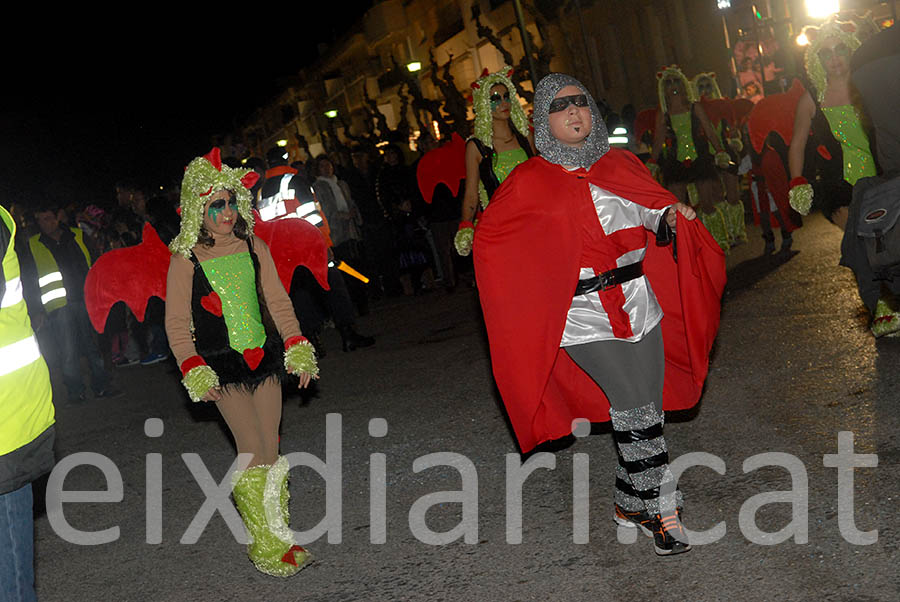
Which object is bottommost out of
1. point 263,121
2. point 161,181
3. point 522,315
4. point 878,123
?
point 522,315

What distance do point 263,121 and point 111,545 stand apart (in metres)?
109

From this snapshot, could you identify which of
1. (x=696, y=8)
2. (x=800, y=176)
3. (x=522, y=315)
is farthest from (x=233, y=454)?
(x=696, y=8)

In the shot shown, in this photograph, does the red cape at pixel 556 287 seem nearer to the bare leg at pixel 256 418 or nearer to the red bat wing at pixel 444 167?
the bare leg at pixel 256 418

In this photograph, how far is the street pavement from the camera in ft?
14.3

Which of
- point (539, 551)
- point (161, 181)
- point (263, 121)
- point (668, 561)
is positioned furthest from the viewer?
point (263, 121)

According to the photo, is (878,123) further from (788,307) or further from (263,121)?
(263,121)

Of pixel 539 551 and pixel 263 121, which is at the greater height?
pixel 263 121

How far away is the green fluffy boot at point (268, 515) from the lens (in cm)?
502

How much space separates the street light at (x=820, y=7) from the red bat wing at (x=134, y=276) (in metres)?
19.6

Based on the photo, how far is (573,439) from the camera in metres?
6.54

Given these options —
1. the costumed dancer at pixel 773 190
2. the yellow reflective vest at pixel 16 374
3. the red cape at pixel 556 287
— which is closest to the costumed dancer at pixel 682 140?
the costumed dancer at pixel 773 190

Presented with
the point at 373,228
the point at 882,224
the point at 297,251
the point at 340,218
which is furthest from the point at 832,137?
the point at 373,228

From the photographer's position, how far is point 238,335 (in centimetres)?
504

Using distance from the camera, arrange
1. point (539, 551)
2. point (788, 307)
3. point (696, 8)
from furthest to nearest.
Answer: point (696, 8) < point (788, 307) < point (539, 551)
